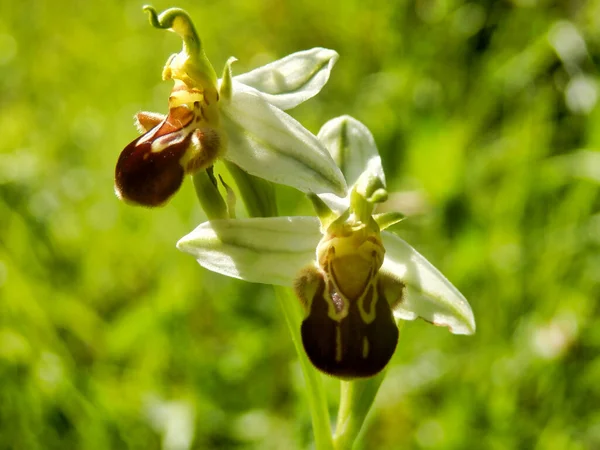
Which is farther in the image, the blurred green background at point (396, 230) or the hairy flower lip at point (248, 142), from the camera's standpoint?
the blurred green background at point (396, 230)

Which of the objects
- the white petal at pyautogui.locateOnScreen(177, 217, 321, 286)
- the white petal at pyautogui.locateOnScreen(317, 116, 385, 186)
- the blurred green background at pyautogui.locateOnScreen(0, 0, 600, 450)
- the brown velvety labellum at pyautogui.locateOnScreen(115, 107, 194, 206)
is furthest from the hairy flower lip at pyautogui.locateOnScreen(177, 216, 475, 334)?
the blurred green background at pyautogui.locateOnScreen(0, 0, 600, 450)

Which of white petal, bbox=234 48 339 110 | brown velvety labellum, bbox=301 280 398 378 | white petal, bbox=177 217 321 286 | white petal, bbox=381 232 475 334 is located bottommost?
white petal, bbox=381 232 475 334

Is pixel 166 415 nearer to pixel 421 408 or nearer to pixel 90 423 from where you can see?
pixel 90 423

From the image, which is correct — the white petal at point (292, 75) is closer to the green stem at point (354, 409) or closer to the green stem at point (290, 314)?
the green stem at point (290, 314)

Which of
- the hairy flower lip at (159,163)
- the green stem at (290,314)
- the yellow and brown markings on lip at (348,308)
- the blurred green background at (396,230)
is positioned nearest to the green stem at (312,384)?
the green stem at (290,314)

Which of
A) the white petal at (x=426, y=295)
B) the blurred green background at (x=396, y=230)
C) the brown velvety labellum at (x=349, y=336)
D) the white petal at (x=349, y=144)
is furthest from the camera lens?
the blurred green background at (x=396, y=230)

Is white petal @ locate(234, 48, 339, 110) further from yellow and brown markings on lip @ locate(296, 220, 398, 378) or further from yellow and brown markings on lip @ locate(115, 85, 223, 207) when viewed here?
yellow and brown markings on lip @ locate(296, 220, 398, 378)
